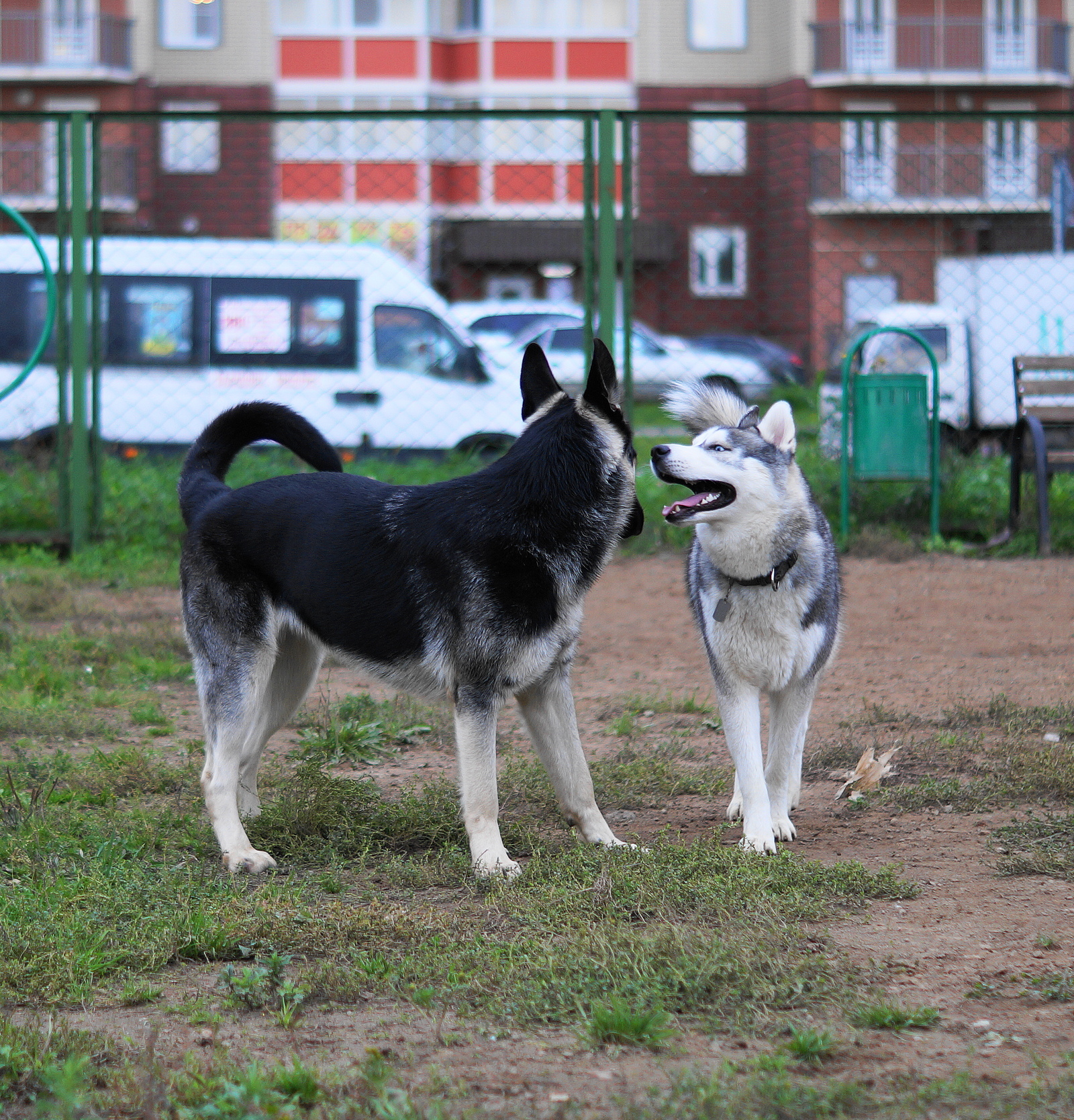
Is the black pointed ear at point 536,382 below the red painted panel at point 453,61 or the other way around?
below

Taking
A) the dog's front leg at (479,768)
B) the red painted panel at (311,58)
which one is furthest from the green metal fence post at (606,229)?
the red painted panel at (311,58)

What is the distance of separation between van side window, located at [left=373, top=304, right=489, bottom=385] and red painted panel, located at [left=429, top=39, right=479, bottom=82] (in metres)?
22.6

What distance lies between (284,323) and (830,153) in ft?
60.2

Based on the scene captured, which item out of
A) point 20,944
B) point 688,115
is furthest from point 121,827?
point 688,115

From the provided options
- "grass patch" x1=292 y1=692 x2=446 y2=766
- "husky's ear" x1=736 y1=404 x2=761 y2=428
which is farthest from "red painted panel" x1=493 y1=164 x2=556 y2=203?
"husky's ear" x1=736 y1=404 x2=761 y2=428

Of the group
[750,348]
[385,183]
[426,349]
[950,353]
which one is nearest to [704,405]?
[426,349]

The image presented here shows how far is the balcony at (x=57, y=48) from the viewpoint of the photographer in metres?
31.2

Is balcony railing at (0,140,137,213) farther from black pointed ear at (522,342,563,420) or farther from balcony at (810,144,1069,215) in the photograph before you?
black pointed ear at (522,342,563,420)

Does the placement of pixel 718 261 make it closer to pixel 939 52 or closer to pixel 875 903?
pixel 939 52

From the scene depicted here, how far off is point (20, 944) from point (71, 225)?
652cm

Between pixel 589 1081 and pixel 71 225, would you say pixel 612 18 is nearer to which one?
pixel 71 225

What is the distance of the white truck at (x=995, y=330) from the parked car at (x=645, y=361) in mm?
1979

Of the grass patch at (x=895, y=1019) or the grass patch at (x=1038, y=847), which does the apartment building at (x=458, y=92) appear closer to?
the grass patch at (x=1038, y=847)

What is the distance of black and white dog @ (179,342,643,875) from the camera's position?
3.71 metres
